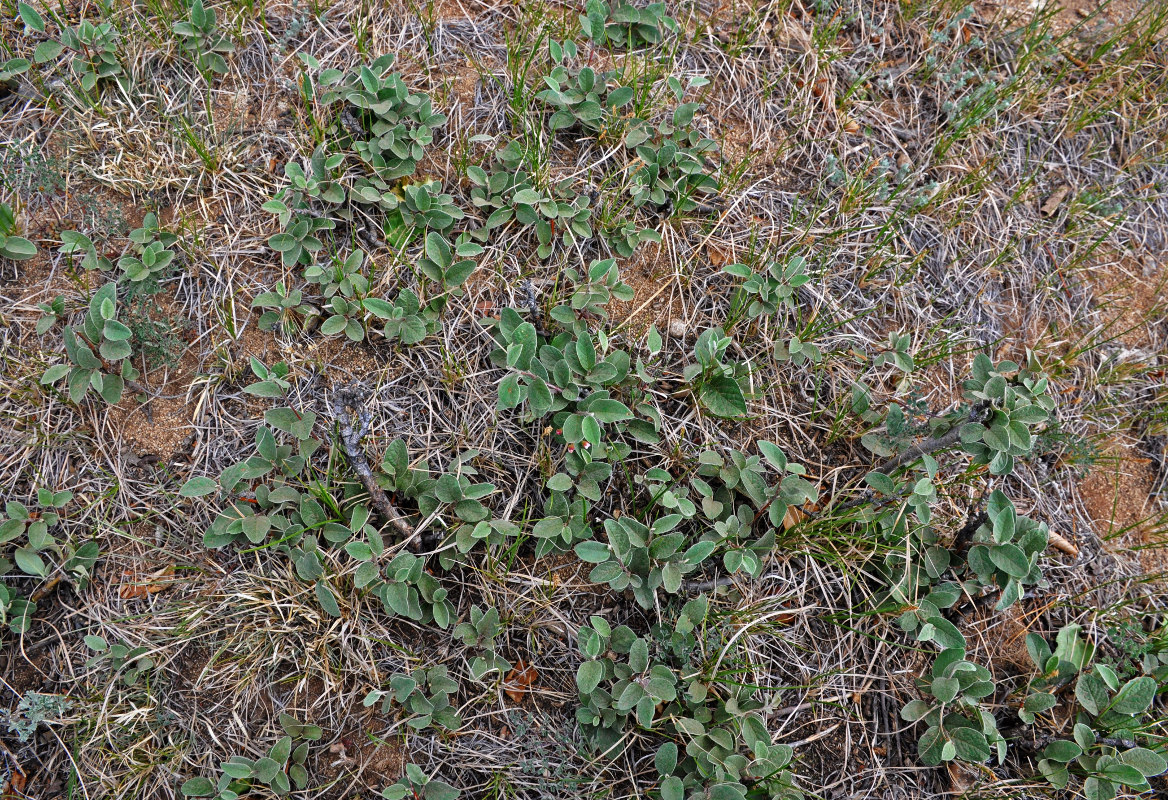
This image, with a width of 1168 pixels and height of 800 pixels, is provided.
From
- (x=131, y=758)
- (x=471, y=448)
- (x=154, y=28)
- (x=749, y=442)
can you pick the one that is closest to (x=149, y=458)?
(x=131, y=758)

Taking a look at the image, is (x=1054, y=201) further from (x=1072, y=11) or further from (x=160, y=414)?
(x=160, y=414)

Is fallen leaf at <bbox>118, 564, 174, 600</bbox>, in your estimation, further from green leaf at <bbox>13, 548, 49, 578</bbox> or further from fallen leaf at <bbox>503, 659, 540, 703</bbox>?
fallen leaf at <bbox>503, 659, 540, 703</bbox>

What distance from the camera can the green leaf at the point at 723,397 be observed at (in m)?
2.57

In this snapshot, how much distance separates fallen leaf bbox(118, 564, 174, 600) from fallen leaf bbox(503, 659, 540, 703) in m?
1.15

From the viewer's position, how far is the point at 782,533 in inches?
103

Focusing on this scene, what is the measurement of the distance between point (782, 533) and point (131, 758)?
7.24 feet

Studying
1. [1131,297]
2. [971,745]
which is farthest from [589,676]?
[1131,297]

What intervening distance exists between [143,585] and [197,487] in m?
0.37

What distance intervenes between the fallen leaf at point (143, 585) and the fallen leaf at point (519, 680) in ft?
3.79

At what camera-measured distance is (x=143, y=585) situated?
7.97ft

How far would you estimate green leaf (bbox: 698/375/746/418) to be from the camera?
257cm

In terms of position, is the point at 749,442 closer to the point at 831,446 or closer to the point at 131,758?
the point at 831,446

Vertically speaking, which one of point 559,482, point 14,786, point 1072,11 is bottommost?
point 14,786

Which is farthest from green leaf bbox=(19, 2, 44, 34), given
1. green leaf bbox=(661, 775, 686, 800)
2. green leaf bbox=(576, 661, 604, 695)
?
green leaf bbox=(661, 775, 686, 800)
